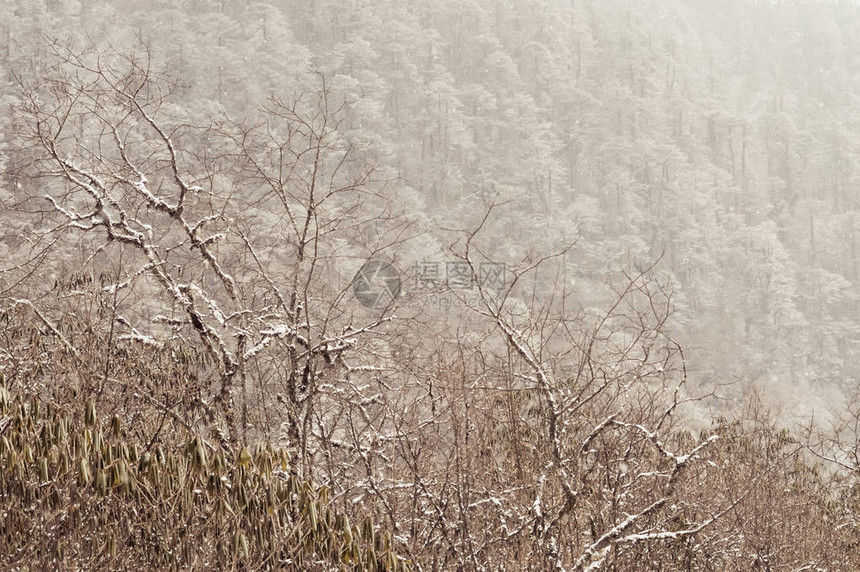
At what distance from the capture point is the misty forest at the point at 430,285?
3.74m

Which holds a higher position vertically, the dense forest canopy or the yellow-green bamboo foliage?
the dense forest canopy

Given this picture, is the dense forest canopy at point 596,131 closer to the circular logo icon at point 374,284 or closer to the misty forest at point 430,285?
the misty forest at point 430,285

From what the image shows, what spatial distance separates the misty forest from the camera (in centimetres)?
374

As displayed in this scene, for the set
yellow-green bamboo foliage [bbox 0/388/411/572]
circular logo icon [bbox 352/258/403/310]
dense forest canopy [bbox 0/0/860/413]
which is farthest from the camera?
dense forest canopy [bbox 0/0/860/413]

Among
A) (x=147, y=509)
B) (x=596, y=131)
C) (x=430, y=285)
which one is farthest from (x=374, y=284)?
(x=596, y=131)

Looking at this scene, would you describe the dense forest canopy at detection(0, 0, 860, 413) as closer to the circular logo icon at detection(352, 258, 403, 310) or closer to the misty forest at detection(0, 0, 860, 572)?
the misty forest at detection(0, 0, 860, 572)

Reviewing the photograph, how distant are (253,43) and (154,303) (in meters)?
42.3

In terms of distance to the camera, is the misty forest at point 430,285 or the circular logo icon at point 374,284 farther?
the circular logo icon at point 374,284

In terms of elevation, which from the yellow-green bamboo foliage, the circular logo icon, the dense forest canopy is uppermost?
the dense forest canopy

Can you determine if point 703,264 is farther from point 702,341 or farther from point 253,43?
point 253,43

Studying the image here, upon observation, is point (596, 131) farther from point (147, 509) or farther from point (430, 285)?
point (147, 509)

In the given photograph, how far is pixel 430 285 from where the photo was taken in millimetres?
36625

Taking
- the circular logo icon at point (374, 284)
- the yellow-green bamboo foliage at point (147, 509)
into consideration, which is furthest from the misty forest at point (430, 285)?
the circular logo icon at point (374, 284)

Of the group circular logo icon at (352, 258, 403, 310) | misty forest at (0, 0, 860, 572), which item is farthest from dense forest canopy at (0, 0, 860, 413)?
circular logo icon at (352, 258, 403, 310)
